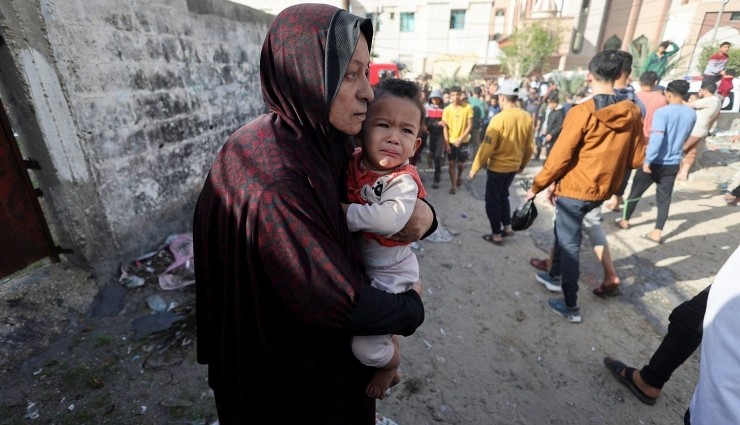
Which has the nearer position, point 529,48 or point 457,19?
point 529,48

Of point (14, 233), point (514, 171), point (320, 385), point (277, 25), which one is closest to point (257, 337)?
point (320, 385)

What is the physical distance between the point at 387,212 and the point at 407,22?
39.2m

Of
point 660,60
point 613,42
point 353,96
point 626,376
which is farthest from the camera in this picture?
point 613,42

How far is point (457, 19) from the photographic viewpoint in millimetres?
34469

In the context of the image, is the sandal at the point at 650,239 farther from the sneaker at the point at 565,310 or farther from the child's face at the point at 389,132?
the child's face at the point at 389,132

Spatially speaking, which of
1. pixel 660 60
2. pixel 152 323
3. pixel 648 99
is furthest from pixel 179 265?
A: pixel 660 60

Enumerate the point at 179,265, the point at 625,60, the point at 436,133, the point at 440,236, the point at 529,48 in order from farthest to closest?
the point at 529,48
the point at 436,133
the point at 440,236
the point at 179,265
the point at 625,60

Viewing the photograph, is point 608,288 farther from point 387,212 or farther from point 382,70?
point 382,70

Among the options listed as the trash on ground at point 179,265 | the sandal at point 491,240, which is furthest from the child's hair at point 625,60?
the trash on ground at point 179,265

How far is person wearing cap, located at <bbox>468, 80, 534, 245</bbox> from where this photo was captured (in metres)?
4.55

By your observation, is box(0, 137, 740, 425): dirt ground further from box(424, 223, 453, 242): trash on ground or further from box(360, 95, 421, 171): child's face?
box(360, 95, 421, 171): child's face

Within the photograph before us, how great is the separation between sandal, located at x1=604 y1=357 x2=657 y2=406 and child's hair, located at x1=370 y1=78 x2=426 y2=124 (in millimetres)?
2566

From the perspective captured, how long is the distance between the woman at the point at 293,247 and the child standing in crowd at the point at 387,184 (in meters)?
0.11

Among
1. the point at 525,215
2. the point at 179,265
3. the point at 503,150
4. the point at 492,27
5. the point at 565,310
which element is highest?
the point at 492,27
